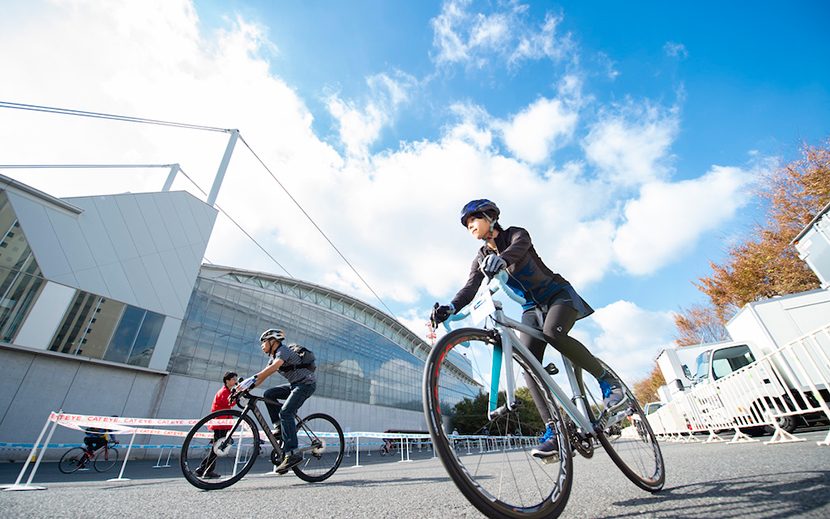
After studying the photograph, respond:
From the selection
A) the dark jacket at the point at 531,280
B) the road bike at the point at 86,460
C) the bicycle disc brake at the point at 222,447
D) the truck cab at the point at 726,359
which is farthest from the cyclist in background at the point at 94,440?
the truck cab at the point at 726,359

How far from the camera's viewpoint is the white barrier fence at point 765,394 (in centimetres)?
474

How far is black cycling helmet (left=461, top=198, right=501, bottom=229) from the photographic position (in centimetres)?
250

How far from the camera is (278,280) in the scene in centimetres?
3778

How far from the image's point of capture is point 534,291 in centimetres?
255

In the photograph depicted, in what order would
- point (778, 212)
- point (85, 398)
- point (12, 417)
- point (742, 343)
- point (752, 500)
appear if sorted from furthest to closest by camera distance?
point (778, 212)
point (85, 398)
point (12, 417)
point (742, 343)
point (752, 500)

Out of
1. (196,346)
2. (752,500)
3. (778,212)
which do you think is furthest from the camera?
(196,346)

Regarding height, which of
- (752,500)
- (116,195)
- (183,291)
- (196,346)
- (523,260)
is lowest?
(752,500)

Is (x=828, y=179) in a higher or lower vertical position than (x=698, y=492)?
higher

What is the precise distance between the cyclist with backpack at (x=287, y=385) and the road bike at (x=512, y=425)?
266 centimetres

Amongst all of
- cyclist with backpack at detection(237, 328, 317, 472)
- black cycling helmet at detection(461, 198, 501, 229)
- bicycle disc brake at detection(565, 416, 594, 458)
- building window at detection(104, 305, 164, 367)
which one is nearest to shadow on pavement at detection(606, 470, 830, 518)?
bicycle disc brake at detection(565, 416, 594, 458)

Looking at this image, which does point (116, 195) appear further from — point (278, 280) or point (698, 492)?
point (698, 492)

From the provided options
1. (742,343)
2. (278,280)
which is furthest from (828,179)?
(278,280)

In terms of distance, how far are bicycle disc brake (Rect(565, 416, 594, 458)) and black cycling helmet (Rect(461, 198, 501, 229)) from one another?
148cm

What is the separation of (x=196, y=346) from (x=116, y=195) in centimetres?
1111
